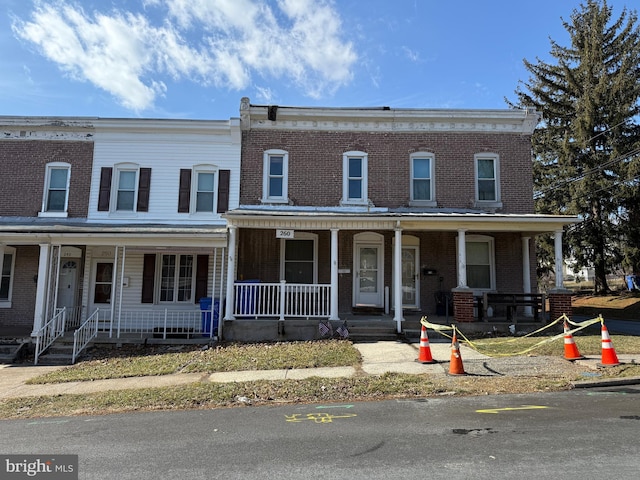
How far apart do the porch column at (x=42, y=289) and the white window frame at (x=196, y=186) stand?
4.47 metres

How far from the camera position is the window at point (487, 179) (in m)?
14.0

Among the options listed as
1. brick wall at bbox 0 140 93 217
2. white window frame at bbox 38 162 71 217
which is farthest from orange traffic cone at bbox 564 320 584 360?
white window frame at bbox 38 162 71 217

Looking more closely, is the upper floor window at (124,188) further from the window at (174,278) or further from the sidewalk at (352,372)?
the sidewalk at (352,372)

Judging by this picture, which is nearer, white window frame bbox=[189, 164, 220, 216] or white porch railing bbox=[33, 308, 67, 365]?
white porch railing bbox=[33, 308, 67, 365]

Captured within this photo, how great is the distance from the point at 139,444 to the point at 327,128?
11.7 meters

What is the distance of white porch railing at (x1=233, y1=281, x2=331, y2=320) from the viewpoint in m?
11.6

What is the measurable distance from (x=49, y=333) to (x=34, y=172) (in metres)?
6.07

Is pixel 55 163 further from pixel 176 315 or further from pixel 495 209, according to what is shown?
pixel 495 209

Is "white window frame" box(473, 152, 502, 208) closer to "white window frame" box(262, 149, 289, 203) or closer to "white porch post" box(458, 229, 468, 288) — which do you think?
"white porch post" box(458, 229, 468, 288)

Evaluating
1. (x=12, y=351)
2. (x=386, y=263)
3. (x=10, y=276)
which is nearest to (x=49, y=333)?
(x=12, y=351)

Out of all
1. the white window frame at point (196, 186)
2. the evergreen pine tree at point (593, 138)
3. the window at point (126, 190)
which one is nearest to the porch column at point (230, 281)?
the white window frame at point (196, 186)

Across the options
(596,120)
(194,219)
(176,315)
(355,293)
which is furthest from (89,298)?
(596,120)

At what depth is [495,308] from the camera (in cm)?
1348

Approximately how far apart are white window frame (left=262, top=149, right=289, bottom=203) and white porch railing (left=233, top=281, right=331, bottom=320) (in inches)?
130
